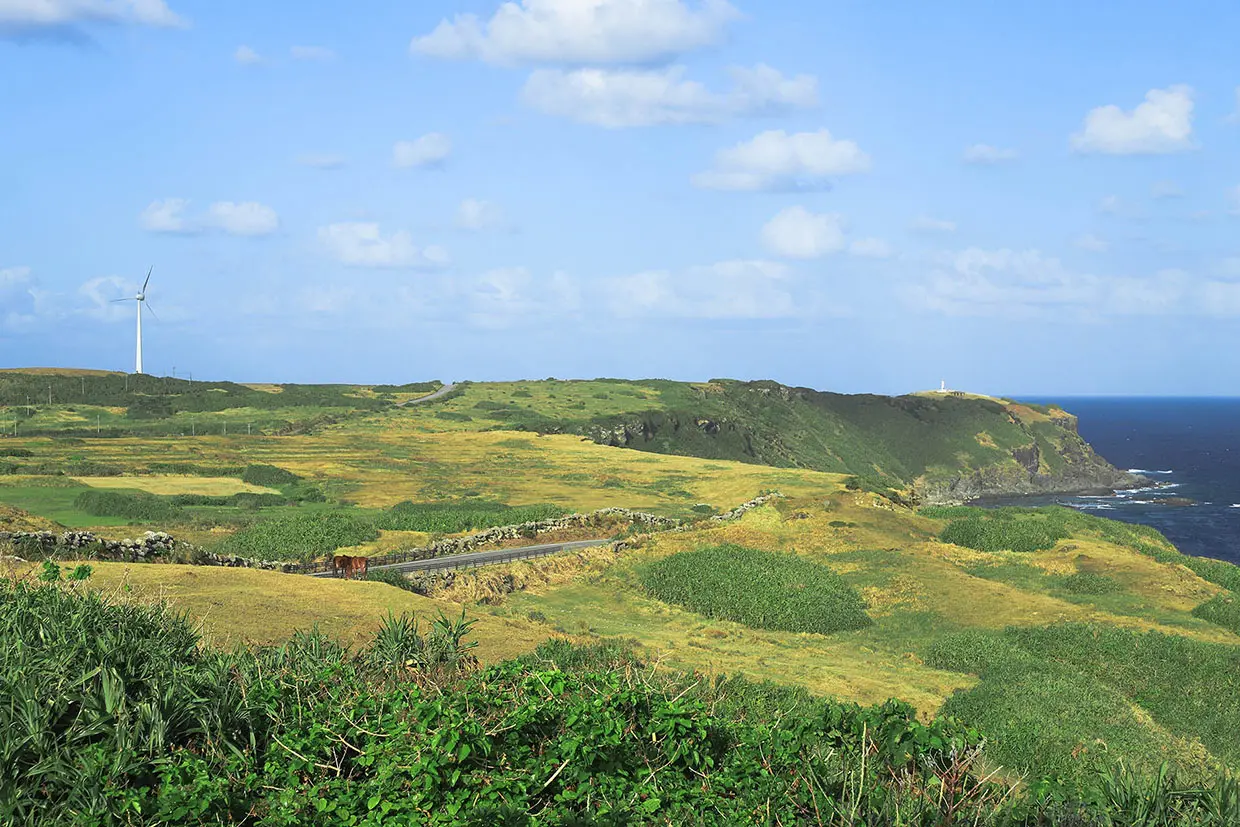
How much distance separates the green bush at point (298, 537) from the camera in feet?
173

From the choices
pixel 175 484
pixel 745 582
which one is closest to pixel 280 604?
pixel 745 582

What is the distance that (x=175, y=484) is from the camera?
259 feet

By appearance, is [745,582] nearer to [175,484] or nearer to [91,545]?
[91,545]

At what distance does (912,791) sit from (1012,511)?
66345mm

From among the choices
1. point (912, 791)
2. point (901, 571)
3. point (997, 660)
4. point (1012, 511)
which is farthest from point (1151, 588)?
point (912, 791)

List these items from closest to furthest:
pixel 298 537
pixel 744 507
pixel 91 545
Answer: pixel 91 545 < pixel 298 537 < pixel 744 507

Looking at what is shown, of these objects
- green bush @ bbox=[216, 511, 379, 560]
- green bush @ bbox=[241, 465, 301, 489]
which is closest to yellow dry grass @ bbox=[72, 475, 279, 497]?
green bush @ bbox=[241, 465, 301, 489]

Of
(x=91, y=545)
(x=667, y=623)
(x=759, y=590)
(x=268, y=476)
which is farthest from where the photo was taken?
(x=268, y=476)

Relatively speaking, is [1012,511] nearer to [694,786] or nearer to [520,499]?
[520,499]

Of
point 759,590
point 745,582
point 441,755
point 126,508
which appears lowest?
point 759,590

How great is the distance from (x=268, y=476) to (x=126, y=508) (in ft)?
75.3

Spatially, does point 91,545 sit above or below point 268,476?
above

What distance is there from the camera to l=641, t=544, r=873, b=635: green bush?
42.0 meters

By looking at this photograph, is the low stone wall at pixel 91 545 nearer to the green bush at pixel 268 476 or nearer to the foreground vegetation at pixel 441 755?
the foreground vegetation at pixel 441 755
